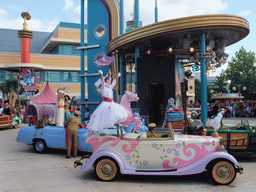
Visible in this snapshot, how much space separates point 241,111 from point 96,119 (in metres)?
23.9

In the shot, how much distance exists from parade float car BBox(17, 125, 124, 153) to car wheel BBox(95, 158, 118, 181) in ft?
8.53

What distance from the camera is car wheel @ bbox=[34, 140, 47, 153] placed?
9.29 m

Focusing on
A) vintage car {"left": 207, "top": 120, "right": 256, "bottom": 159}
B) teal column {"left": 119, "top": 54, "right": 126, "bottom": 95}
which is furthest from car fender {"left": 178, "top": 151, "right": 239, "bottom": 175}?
teal column {"left": 119, "top": 54, "right": 126, "bottom": 95}

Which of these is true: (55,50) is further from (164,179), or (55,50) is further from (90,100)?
(164,179)

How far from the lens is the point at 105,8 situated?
18.8m

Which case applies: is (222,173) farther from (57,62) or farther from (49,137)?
(57,62)

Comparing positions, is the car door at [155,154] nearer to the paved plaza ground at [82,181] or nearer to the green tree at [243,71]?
the paved plaza ground at [82,181]

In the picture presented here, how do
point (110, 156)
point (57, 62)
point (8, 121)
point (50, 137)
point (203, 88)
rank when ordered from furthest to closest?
1. point (57, 62)
2. point (8, 121)
3. point (203, 88)
4. point (50, 137)
5. point (110, 156)

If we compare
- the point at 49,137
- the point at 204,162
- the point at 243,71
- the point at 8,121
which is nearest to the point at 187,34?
the point at 49,137

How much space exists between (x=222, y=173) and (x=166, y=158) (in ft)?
3.97

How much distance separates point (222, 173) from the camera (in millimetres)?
5453

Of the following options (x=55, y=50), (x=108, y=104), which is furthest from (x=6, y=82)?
(x=108, y=104)

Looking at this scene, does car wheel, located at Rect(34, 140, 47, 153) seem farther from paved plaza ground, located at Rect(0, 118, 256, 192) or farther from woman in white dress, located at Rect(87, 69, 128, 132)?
woman in white dress, located at Rect(87, 69, 128, 132)

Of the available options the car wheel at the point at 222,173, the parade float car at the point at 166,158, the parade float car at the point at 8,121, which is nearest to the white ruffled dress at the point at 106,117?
the parade float car at the point at 166,158
